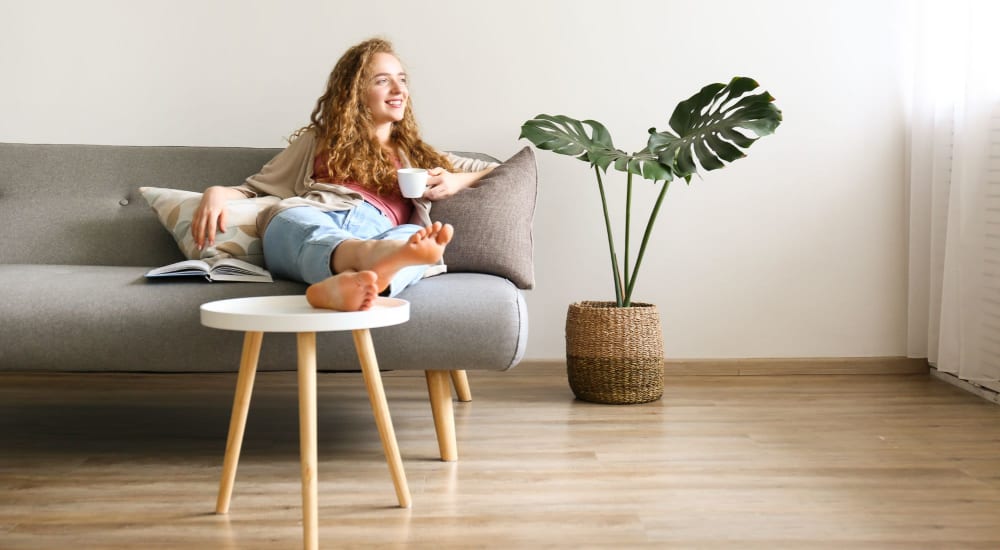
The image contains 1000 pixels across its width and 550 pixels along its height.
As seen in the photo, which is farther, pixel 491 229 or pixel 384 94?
pixel 384 94

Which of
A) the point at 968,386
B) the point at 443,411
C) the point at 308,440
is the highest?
the point at 308,440

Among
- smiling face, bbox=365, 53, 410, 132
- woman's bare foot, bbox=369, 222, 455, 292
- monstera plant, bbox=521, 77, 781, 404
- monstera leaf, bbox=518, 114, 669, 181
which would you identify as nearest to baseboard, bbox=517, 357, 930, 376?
monstera plant, bbox=521, 77, 781, 404

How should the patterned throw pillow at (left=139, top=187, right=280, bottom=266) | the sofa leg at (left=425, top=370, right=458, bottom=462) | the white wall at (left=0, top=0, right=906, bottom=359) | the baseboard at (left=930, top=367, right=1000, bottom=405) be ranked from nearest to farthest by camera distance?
1. the sofa leg at (left=425, top=370, right=458, bottom=462)
2. the patterned throw pillow at (left=139, top=187, right=280, bottom=266)
3. the baseboard at (left=930, top=367, right=1000, bottom=405)
4. the white wall at (left=0, top=0, right=906, bottom=359)

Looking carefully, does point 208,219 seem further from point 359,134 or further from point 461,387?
point 461,387

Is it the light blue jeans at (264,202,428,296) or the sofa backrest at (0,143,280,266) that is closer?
the light blue jeans at (264,202,428,296)

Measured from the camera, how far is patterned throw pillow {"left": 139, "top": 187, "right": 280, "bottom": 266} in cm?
246

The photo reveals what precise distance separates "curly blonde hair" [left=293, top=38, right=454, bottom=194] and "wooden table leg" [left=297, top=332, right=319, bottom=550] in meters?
0.95

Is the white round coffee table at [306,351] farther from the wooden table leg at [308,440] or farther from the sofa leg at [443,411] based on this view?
the sofa leg at [443,411]

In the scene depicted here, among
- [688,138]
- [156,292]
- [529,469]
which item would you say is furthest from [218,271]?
[688,138]

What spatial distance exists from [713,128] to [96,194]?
1781mm

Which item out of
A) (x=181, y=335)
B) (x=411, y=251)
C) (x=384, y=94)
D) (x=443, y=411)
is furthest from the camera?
(x=384, y=94)

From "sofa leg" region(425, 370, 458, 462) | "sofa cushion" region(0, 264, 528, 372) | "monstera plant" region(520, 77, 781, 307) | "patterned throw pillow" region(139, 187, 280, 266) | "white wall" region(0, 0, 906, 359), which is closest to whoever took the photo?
"sofa cushion" region(0, 264, 528, 372)

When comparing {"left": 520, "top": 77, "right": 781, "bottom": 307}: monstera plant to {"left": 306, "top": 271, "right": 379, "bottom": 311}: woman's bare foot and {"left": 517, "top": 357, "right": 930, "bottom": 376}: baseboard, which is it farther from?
{"left": 306, "top": 271, "right": 379, "bottom": 311}: woman's bare foot

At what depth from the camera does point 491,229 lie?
2586 mm
